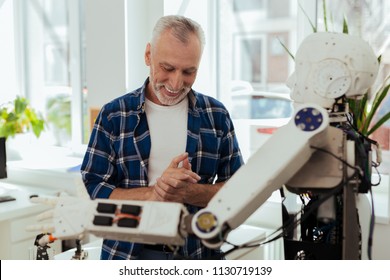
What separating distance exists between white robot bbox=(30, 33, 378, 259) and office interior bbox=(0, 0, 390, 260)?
0.17 m

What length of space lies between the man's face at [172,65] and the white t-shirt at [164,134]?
62 mm

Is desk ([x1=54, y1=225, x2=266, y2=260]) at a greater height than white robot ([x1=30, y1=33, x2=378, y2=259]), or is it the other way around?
white robot ([x1=30, y1=33, x2=378, y2=259])

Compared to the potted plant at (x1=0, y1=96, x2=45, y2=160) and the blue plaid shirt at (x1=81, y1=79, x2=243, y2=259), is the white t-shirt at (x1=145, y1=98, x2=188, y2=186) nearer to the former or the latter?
the blue plaid shirt at (x1=81, y1=79, x2=243, y2=259)

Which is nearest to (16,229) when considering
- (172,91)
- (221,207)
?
(172,91)

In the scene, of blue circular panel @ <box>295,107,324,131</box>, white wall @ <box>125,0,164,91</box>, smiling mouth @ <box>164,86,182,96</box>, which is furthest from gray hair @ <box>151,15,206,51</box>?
Result: white wall @ <box>125,0,164,91</box>

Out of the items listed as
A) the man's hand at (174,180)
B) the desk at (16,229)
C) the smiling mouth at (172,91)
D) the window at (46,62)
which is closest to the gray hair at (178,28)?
the smiling mouth at (172,91)

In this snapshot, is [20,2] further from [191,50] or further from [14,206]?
[191,50]

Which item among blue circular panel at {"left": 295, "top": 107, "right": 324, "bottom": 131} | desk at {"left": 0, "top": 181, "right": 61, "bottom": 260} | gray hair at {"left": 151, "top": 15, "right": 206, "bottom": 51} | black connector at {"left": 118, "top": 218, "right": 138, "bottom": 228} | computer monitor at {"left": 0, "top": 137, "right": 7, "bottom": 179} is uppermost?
Answer: gray hair at {"left": 151, "top": 15, "right": 206, "bottom": 51}

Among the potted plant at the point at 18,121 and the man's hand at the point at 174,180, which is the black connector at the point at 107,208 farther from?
the potted plant at the point at 18,121

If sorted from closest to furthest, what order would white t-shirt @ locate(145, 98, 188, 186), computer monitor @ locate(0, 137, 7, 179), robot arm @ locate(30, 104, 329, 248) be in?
robot arm @ locate(30, 104, 329, 248), white t-shirt @ locate(145, 98, 188, 186), computer monitor @ locate(0, 137, 7, 179)

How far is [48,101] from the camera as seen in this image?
14.5 feet

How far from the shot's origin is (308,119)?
1123 millimetres

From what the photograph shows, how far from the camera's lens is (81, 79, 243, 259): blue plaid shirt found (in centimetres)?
165

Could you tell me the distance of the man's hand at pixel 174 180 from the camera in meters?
1.37
